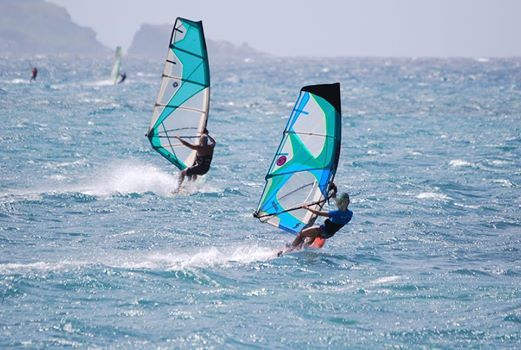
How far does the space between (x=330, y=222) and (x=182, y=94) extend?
6.79 metres

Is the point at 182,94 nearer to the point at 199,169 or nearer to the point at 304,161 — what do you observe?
the point at 199,169

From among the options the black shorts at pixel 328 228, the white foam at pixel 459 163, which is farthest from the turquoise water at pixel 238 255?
the black shorts at pixel 328 228

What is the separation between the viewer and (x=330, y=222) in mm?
15961

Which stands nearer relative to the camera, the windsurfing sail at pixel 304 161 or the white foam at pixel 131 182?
the windsurfing sail at pixel 304 161

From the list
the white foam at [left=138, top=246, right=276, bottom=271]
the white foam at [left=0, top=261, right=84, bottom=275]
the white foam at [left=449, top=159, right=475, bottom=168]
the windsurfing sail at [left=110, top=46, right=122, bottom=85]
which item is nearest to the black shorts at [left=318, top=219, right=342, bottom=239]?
the white foam at [left=138, top=246, right=276, bottom=271]

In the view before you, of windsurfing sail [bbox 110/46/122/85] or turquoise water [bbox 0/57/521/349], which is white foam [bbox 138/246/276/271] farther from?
windsurfing sail [bbox 110/46/122/85]

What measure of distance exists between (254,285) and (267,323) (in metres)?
1.75

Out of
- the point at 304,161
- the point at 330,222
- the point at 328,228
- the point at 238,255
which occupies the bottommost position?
the point at 238,255

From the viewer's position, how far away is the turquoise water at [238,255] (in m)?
12.4

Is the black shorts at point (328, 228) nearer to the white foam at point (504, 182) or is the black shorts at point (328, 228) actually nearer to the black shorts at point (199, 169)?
the black shorts at point (199, 169)

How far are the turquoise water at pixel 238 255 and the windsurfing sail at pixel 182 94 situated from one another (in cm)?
138

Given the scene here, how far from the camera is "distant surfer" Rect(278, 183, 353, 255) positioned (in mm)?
15859

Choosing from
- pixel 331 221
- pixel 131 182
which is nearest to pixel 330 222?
pixel 331 221

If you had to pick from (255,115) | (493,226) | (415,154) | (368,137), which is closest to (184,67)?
(493,226)
